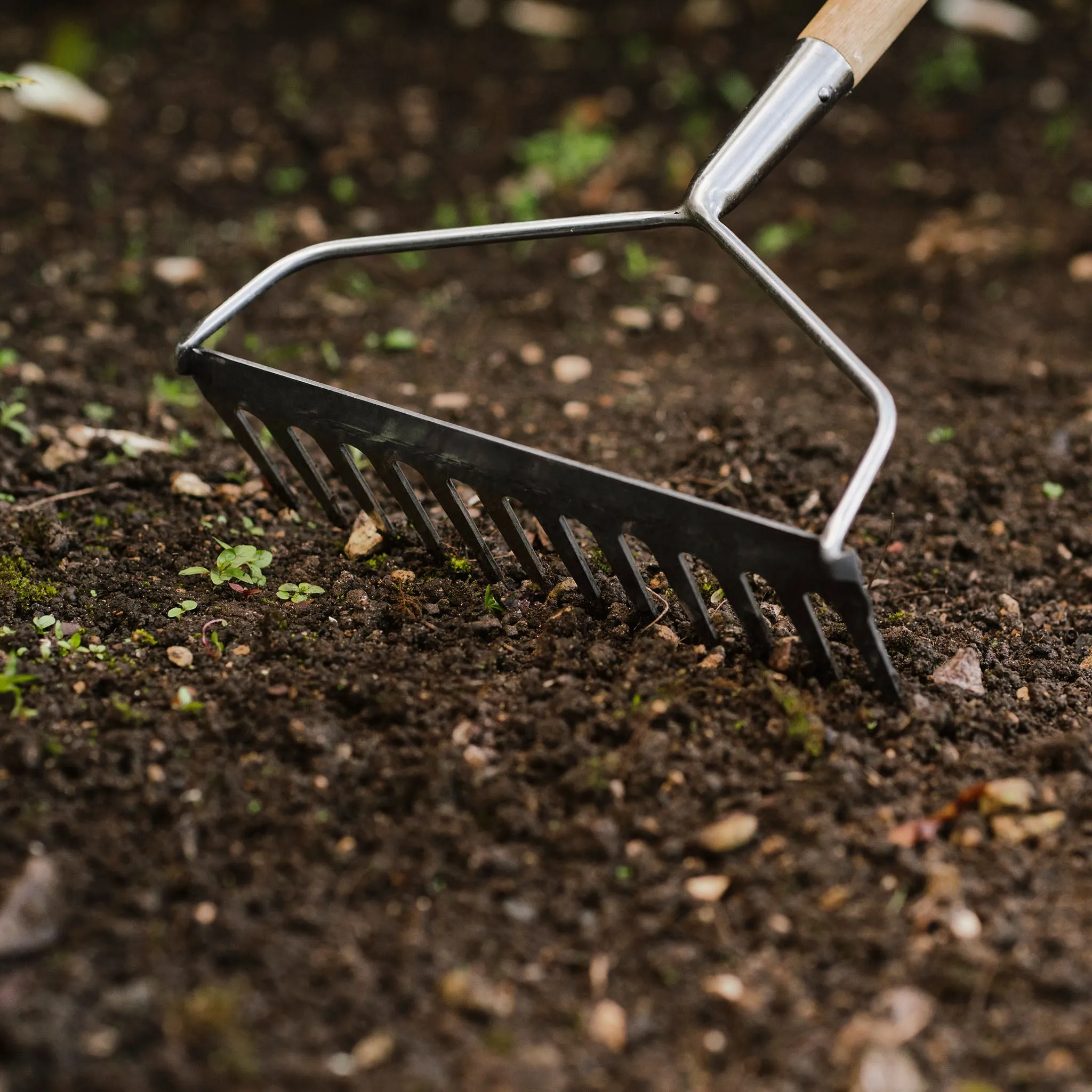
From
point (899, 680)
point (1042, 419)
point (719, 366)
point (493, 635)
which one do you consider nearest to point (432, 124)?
point (719, 366)

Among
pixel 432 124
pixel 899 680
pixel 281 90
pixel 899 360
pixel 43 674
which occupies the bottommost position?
pixel 43 674

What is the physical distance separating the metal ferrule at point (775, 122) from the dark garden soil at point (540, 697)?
648 mm

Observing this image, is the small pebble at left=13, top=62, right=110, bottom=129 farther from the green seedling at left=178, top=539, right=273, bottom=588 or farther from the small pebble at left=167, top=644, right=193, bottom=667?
the small pebble at left=167, top=644, right=193, bottom=667

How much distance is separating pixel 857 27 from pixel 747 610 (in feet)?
3.63

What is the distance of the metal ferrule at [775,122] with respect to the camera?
1795 mm

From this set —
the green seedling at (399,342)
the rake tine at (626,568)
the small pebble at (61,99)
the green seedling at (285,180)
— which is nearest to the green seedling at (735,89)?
the green seedling at (285,180)

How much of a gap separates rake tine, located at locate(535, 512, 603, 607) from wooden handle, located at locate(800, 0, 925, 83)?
101 centimetres

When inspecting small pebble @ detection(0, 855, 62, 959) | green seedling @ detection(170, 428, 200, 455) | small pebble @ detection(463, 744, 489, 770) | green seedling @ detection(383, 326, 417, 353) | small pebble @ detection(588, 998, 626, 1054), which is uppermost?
small pebble @ detection(588, 998, 626, 1054)

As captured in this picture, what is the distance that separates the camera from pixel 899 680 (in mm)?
1622

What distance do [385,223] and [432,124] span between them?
72cm

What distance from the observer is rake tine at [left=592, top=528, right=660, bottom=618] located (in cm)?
161

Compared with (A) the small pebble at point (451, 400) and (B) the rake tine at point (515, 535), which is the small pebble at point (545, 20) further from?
(B) the rake tine at point (515, 535)

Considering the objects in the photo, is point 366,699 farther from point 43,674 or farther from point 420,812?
point 43,674

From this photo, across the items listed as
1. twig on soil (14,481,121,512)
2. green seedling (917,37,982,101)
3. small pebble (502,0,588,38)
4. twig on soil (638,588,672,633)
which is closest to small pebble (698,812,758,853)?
twig on soil (638,588,672,633)
